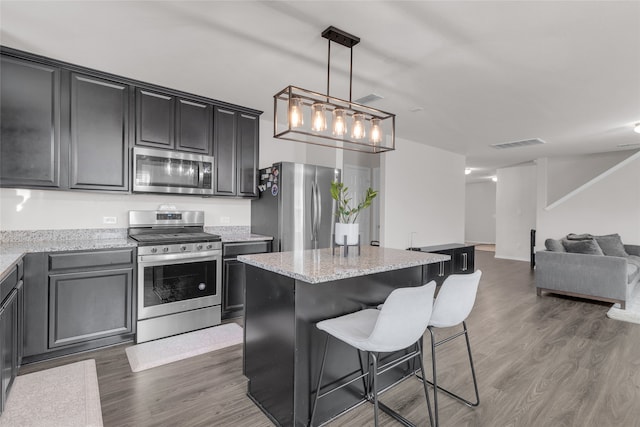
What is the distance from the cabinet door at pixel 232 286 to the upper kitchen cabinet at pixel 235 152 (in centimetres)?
86

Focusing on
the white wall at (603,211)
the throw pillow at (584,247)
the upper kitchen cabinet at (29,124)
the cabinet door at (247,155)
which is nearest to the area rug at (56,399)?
the upper kitchen cabinet at (29,124)

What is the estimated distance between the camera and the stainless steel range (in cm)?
310

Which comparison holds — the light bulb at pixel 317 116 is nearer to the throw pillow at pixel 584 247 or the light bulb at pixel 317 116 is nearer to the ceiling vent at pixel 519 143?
the throw pillow at pixel 584 247

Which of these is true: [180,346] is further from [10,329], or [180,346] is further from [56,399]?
[10,329]

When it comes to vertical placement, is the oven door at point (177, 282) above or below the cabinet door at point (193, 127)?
below

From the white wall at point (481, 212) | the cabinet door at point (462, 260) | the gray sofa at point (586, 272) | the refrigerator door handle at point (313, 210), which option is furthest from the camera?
the white wall at point (481, 212)

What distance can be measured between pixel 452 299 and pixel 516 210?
25.8 ft

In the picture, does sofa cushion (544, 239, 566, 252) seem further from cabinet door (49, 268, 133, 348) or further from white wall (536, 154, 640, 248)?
cabinet door (49, 268, 133, 348)

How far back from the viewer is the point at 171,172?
353 cm

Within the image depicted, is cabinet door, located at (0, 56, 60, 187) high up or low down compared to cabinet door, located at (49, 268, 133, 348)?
up

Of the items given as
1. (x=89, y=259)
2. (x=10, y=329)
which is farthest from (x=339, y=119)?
(x=10, y=329)

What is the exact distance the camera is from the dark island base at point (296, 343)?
73.7 inches

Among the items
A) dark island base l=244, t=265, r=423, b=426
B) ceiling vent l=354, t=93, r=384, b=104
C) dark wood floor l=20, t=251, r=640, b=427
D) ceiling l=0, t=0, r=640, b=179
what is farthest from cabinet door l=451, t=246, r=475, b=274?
dark island base l=244, t=265, r=423, b=426

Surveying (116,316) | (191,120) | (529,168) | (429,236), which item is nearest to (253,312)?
(116,316)
